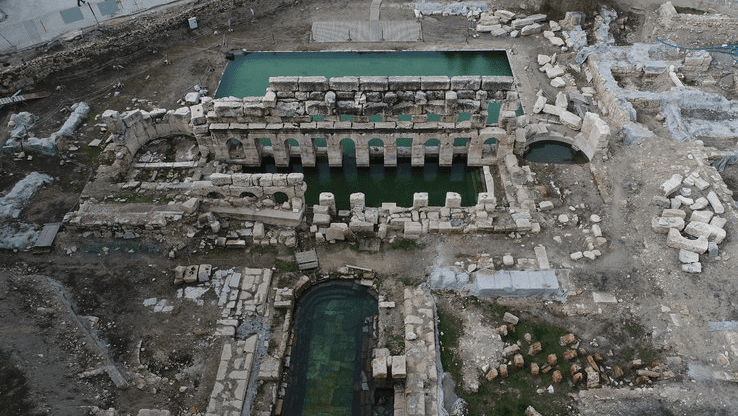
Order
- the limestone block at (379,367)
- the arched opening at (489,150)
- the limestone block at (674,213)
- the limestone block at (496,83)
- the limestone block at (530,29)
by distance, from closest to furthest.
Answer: the limestone block at (379,367), the limestone block at (674,213), the limestone block at (496,83), the arched opening at (489,150), the limestone block at (530,29)

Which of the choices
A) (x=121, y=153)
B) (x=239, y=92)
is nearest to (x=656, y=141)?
(x=239, y=92)

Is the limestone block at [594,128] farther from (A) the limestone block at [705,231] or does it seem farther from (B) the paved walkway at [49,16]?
(B) the paved walkway at [49,16]

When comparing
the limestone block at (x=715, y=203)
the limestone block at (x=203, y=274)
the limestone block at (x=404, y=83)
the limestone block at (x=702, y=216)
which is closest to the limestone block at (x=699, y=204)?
Result: the limestone block at (x=715, y=203)

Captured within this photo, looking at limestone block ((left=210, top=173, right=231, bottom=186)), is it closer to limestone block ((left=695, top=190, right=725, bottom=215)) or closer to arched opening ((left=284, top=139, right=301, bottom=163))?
arched opening ((left=284, top=139, right=301, bottom=163))

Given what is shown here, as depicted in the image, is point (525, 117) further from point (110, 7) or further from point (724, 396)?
point (110, 7)

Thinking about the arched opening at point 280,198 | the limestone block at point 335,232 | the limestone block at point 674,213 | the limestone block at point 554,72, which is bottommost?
the arched opening at point 280,198

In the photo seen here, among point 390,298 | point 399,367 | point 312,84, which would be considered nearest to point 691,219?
point 390,298

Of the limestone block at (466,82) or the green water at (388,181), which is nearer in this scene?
the limestone block at (466,82)

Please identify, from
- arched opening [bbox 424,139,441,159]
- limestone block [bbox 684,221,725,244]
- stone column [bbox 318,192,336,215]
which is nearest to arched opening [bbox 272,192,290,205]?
stone column [bbox 318,192,336,215]
